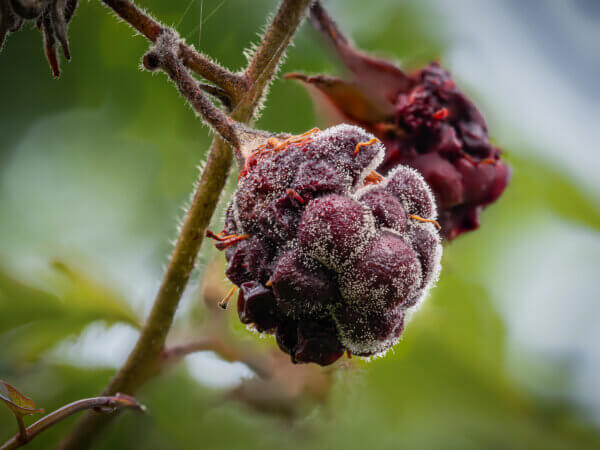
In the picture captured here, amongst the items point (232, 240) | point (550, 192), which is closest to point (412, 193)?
point (232, 240)

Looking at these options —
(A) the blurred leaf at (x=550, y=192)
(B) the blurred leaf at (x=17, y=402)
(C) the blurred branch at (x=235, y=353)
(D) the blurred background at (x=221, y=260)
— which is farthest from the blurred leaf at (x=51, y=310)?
(A) the blurred leaf at (x=550, y=192)

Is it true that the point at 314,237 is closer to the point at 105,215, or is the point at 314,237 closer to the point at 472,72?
the point at 105,215

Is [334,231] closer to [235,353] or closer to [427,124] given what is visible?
[427,124]

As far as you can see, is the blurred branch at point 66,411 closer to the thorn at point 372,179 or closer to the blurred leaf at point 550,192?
the thorn at point 372,179

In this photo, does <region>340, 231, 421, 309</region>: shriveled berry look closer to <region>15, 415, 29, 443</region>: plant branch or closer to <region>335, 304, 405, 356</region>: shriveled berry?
<region>335, 304, 405, 356</region>: shriveled berry

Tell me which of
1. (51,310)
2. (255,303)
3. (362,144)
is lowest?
(51,310)

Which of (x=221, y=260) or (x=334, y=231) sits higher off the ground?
(x=334, y=231)

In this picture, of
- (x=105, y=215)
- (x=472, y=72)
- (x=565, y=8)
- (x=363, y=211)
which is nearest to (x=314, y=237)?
(x=363, y=211)
